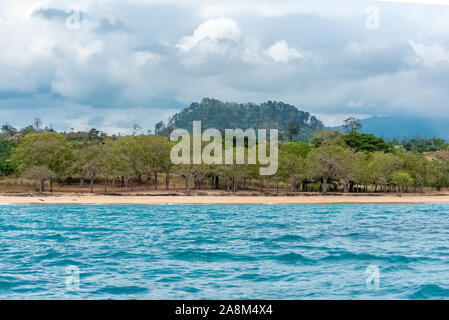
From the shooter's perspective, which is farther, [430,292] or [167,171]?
[167,171]

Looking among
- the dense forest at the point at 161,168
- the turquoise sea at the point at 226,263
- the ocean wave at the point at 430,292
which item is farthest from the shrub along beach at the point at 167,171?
the ocean wave at the point at 430,292

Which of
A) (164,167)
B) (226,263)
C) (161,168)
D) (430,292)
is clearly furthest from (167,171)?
(430,292)

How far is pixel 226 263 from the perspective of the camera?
1488cm

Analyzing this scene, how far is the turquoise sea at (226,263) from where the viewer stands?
11102 millimetres

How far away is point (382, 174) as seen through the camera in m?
70.3

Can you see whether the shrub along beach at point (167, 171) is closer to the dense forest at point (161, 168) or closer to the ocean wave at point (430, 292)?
the dense forest at point (161, 168)

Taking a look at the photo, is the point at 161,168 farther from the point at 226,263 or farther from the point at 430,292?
the point at 430,292

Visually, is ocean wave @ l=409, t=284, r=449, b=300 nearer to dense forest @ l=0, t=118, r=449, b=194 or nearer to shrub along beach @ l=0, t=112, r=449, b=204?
shrub along beach @ l=0, t=112, r=449, b=204

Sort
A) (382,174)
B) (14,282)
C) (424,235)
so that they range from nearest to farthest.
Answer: (14,282), (424,235), (382,174)

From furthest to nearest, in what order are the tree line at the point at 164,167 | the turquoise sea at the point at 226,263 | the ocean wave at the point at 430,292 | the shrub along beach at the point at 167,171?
1. the tree line at the point at 164,167
2. the shrub along beach at the point at 167,171
3. the turquoise sea at the point at 226,263
4. the ocean wave at the point at 430,292

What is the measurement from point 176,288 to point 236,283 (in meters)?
1.50

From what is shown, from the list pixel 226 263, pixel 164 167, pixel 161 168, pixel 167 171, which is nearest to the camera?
pixel 226 263

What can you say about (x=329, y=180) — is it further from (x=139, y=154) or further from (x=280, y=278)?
(x=280, y=278)
